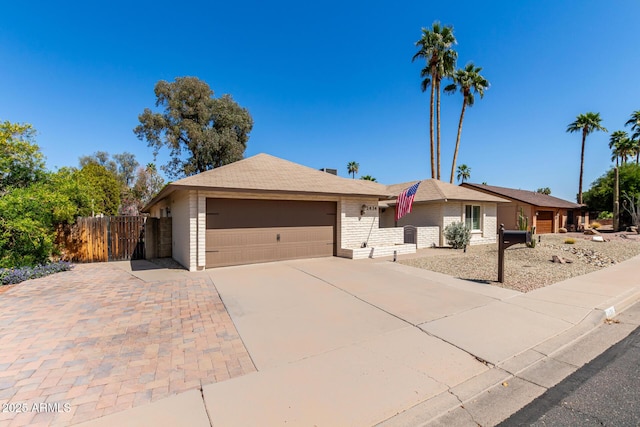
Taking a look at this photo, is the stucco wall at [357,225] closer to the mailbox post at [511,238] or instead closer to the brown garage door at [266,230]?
the brown garage door at [266,230]

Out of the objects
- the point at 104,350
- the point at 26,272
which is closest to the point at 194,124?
the point at 26,272

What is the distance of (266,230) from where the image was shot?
9992 mm

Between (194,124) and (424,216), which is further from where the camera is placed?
(194,124)

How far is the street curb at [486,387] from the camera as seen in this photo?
2473 millimetres

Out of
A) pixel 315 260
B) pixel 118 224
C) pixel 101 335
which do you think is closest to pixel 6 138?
pixel 118 224

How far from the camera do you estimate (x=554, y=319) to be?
482 cm

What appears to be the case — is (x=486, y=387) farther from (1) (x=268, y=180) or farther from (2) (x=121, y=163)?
(2) (x=121, y=163)

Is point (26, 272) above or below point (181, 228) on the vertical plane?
below

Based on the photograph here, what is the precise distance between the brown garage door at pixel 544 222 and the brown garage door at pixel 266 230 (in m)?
23.4

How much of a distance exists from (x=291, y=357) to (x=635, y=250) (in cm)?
1888

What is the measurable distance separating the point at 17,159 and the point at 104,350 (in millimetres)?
11784

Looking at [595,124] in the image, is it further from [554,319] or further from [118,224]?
[118,224]

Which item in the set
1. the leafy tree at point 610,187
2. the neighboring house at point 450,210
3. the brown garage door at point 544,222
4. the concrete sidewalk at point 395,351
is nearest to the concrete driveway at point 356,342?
the concrete sidewalk at point 395,351

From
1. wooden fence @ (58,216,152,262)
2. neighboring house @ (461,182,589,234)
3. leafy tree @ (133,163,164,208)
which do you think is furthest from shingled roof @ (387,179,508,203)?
leafy tree @ (133,163,164,208)
